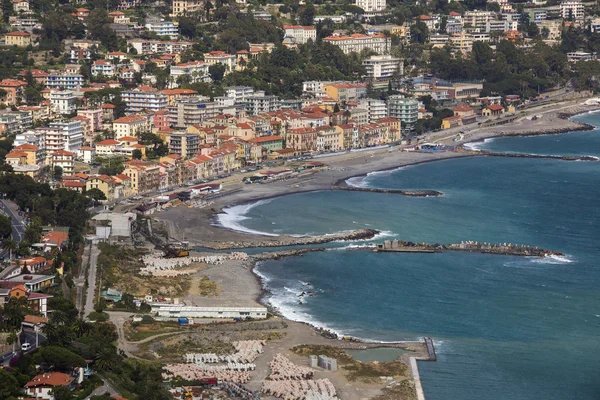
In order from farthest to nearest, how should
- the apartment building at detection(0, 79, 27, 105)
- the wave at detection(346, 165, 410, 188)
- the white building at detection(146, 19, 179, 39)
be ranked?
the white building at detection(146, 19, 179, 39) < the apartment building at detection(0, 79, 27, 105) < the wave at detection(346, 165, 410, 188)

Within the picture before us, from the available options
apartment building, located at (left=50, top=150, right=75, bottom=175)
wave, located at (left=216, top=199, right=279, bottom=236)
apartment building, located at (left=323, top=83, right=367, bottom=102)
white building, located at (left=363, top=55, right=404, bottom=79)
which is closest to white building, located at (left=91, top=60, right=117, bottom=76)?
apartment building, located at (left=323, top=83, right=367, bottom=102)

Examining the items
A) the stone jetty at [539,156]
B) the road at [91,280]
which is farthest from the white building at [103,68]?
the road at [91,280]

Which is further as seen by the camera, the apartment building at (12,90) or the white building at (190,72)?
the white building at (190,72)

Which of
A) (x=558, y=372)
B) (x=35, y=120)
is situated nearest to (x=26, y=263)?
(x=558, y=372)

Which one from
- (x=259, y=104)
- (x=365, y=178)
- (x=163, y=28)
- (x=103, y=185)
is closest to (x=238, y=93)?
(x=259, y=104)

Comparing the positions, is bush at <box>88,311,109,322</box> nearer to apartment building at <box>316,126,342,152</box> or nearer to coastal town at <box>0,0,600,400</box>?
coastal town at <box>0,0,600,400</box>

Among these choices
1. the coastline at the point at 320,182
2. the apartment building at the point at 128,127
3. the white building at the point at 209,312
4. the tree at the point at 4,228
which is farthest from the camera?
the apartment building at the point at 128,127

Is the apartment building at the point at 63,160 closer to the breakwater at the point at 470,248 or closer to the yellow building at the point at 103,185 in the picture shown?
the yellow building at the point at 103,185
